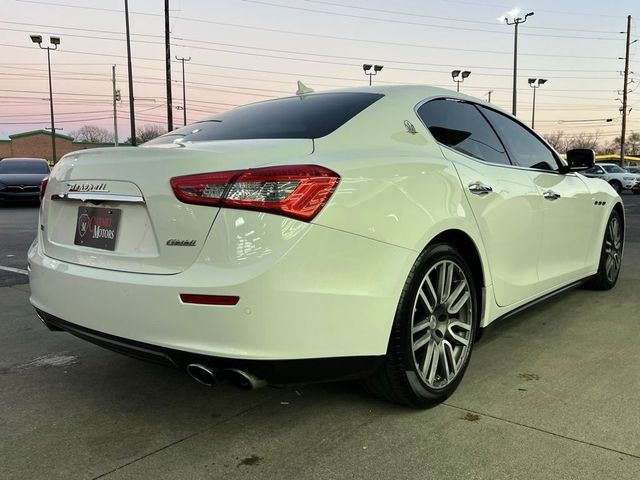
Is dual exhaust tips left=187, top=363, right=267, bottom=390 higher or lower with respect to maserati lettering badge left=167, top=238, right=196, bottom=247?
lower

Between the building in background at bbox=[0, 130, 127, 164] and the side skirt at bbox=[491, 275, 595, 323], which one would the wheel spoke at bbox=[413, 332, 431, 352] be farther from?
the building in background at bbox=[0, 130, 127, 164]

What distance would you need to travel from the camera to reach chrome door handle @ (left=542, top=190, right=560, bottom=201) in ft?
12.6

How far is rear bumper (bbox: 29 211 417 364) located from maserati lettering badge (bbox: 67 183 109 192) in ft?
1.19

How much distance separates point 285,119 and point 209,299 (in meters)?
1.26

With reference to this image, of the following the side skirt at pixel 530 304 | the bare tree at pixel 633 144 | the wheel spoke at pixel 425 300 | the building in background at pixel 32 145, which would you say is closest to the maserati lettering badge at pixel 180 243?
the wheel spoke at pixel 425 300

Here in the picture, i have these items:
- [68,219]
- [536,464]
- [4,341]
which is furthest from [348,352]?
[4,341]

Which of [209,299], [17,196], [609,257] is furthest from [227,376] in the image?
[17,196]

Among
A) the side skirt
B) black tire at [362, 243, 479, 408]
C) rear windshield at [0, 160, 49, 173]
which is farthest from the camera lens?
rear windshield at [0, 160, 49, 173]

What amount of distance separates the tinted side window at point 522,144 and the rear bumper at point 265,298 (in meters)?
1.78

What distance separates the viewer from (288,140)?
254 centimetres

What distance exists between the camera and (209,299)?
7.12 feet

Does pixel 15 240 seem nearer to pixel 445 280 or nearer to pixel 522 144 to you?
pixel 522 144

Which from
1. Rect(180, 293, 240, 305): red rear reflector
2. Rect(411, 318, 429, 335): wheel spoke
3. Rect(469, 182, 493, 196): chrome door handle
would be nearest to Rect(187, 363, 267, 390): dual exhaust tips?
Rect(180, 293, 240, 305): red rear reflector

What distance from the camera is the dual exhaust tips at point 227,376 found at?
7.31 ft
